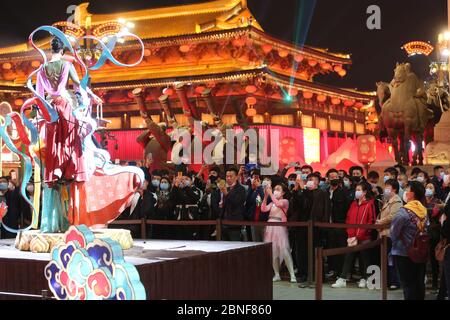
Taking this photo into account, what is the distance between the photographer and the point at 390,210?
325 inches

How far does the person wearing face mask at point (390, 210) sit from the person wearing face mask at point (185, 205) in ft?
9.67

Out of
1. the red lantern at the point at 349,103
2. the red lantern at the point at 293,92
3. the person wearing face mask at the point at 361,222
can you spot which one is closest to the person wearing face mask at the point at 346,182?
the person wearing face mask at the point at 361,222

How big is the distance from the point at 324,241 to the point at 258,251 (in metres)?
2.50

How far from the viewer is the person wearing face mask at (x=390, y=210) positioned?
26.5 feet

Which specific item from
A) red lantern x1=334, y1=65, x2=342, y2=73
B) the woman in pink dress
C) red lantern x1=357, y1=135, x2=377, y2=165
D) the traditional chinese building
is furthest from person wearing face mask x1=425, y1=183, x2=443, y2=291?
red lantern x1=334, y1=65, x2=342, y2=73

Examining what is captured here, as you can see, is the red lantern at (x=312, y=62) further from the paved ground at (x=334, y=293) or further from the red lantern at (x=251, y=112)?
the paved ground at (x=334, y=293)

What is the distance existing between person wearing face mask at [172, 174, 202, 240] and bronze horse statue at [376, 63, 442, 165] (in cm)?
597

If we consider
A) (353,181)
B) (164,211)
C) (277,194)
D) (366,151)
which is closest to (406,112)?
(366,151)

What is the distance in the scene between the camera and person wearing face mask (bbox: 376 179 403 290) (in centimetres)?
807

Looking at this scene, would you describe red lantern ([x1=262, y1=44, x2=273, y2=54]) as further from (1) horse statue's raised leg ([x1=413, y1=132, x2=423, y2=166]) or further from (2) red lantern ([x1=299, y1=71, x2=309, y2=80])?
(1) horse statue's raised leg ([x1=413, y1=132, x2=423, y2=166])

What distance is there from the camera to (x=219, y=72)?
21.5 metres

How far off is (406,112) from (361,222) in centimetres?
624

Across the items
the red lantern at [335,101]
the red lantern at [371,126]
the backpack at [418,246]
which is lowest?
the backpack at [418,246]
